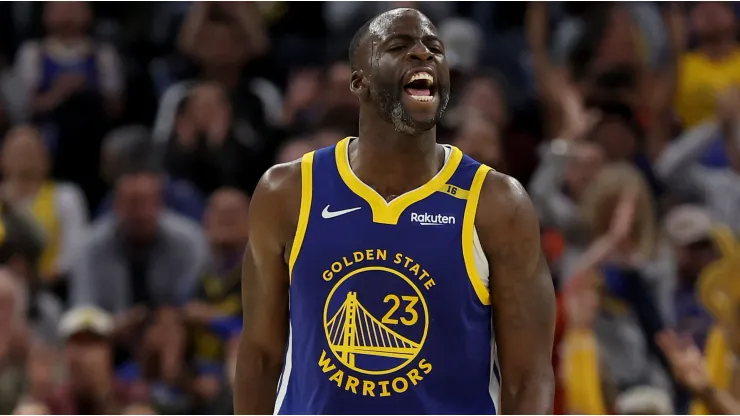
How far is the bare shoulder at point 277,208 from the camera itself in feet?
11.5

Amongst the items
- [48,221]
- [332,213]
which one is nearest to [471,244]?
[332,213]

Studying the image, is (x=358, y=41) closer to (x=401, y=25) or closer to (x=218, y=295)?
(x=401, y=25)

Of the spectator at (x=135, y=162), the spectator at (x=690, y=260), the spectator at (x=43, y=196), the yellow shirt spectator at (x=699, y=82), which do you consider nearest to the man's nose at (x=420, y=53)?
the spectator at (x=690, y=260)

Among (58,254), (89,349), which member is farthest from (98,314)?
(58,254)

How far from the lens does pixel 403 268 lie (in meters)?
3.37

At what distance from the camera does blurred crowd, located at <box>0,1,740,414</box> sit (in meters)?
6.41

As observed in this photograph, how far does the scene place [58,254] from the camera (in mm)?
7332

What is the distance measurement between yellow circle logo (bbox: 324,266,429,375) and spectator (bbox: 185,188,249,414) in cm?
292

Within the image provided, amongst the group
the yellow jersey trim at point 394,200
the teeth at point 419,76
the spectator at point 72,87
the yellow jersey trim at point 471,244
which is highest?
the spectator at point 72,87

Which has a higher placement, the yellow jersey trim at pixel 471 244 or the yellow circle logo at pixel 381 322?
the yellow jersey trim at pixel 471 244

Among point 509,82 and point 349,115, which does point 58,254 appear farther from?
point 509,82

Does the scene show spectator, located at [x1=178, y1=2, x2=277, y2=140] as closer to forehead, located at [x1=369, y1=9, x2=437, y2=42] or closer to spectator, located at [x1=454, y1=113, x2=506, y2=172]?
spectator, located at [x1=454, y1=113, x2=506, y2=172]

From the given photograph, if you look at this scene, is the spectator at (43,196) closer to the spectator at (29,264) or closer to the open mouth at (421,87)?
the spectator at (29,264)

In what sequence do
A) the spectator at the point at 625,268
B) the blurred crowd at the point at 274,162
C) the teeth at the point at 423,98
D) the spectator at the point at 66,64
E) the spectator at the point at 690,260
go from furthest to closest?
the spectator at the point at 66,64
the spectator at the point at 690,260
the spectator at the point at 625,268
the blurred crowd at the point at 274,162
the teeth at the point at 423,98
